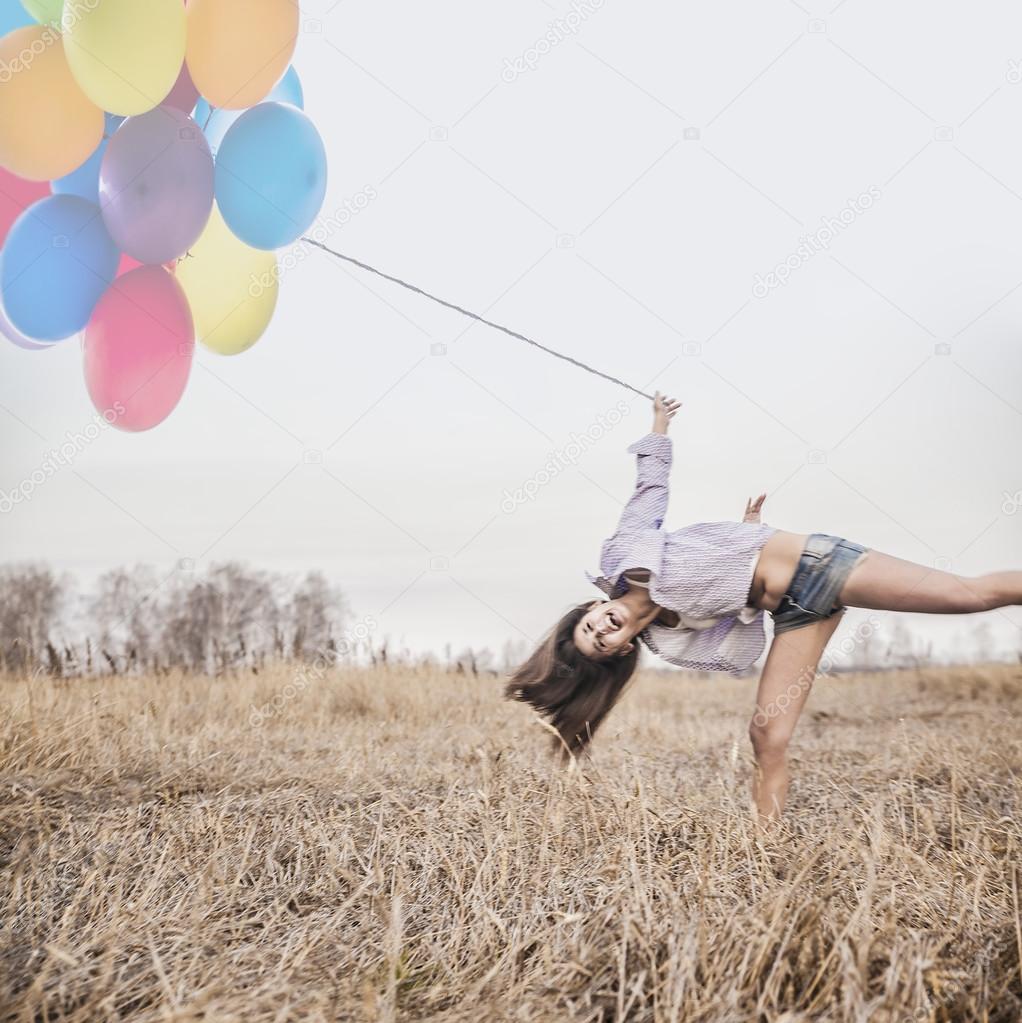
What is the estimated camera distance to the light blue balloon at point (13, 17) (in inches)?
169

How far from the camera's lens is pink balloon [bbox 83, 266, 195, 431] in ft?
14.2

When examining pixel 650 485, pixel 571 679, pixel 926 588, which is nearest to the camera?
pixel 926 588

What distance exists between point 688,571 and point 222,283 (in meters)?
2.87

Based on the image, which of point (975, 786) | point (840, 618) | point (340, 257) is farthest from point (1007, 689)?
point (340, 257)

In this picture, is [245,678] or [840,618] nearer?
[840,618]

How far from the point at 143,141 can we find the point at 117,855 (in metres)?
2.74

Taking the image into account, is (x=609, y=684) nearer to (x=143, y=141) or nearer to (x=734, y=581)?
(x=734, y=581)

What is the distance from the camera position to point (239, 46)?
4.12 m

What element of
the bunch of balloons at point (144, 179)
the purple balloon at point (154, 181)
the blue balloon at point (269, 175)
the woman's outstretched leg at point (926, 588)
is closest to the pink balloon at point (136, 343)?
the bunch of balloons at point (144, 179)

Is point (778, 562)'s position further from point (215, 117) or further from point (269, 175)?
point (215, 117)

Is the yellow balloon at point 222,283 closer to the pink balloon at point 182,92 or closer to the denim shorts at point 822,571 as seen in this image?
Answer: the pink balloon at point 182,92

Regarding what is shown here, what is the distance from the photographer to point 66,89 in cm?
403

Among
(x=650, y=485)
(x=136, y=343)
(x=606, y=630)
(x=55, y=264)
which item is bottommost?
(x=606, y=630)

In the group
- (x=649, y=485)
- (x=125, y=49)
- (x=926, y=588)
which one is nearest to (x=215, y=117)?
(x=125, y=49)
